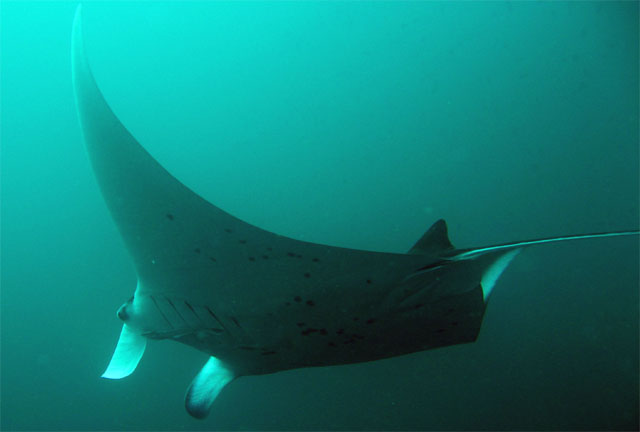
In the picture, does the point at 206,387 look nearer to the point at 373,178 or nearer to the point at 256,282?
the point at 256,282

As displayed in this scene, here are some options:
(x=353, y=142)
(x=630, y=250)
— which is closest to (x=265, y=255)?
(x=353, y=142)

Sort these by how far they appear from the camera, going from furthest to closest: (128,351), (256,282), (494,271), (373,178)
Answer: (373,178), (128,351), (256,282), (494,271)

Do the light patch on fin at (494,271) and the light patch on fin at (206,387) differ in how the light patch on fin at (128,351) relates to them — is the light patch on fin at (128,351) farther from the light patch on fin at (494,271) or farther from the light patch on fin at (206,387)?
the light patch on fin at (494,271)

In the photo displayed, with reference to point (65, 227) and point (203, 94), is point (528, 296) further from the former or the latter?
point (65, 227)

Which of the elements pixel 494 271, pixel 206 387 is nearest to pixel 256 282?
pixel 206 387

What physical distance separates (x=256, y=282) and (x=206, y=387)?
55cm

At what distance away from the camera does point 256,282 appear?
1.28 meters

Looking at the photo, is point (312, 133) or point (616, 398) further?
point (312, 133)

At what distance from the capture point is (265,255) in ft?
4.00

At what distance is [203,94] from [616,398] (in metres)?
5.15

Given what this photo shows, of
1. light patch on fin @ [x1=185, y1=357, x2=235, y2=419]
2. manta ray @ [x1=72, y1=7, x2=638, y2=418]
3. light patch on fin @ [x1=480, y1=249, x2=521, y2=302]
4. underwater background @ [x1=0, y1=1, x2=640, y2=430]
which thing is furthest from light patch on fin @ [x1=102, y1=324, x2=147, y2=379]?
underwater background @ [x1=0, y1=1, x2=640, y2=430]

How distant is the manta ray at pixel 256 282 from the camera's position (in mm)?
1124

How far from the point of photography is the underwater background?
375cm

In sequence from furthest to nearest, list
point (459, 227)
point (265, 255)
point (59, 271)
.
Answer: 1. point (59, 271)
2. point (459, 227)
3. point (265, 255)
